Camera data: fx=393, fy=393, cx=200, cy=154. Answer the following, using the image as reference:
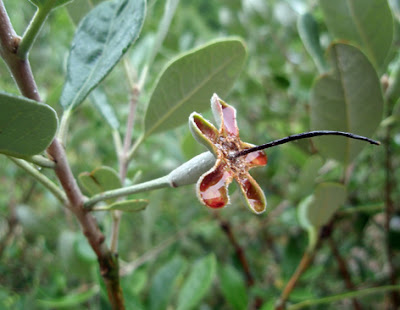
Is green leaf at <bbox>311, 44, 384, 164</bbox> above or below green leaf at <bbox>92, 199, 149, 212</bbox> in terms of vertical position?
above

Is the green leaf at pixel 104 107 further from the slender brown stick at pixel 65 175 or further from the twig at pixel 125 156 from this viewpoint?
the slender brown stick at pixel 65 175

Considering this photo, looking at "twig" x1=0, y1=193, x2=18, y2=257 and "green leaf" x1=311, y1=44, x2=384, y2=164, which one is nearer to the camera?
"green leaf" x1=311, y1=44, x2=384, y2=164

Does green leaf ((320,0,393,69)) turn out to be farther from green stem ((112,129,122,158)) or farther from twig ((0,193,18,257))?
twig ((0,193,18,257))

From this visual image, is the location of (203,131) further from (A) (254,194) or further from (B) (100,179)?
(B) (100,179)

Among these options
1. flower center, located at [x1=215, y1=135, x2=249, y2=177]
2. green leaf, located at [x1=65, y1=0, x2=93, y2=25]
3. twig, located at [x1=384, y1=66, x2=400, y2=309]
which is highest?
green leaf, located at [x1=65, y1=0, x2=93, y2=25]

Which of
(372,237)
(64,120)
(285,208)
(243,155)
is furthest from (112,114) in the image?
(372,237)

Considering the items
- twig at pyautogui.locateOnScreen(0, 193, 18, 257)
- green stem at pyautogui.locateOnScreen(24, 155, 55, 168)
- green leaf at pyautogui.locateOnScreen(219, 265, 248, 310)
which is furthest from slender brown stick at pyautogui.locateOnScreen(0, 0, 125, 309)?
twig at pyautogui.locateOnScreen(0, 193, 18, 257)

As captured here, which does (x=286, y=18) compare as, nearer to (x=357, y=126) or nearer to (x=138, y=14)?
(x=357, y=126)
